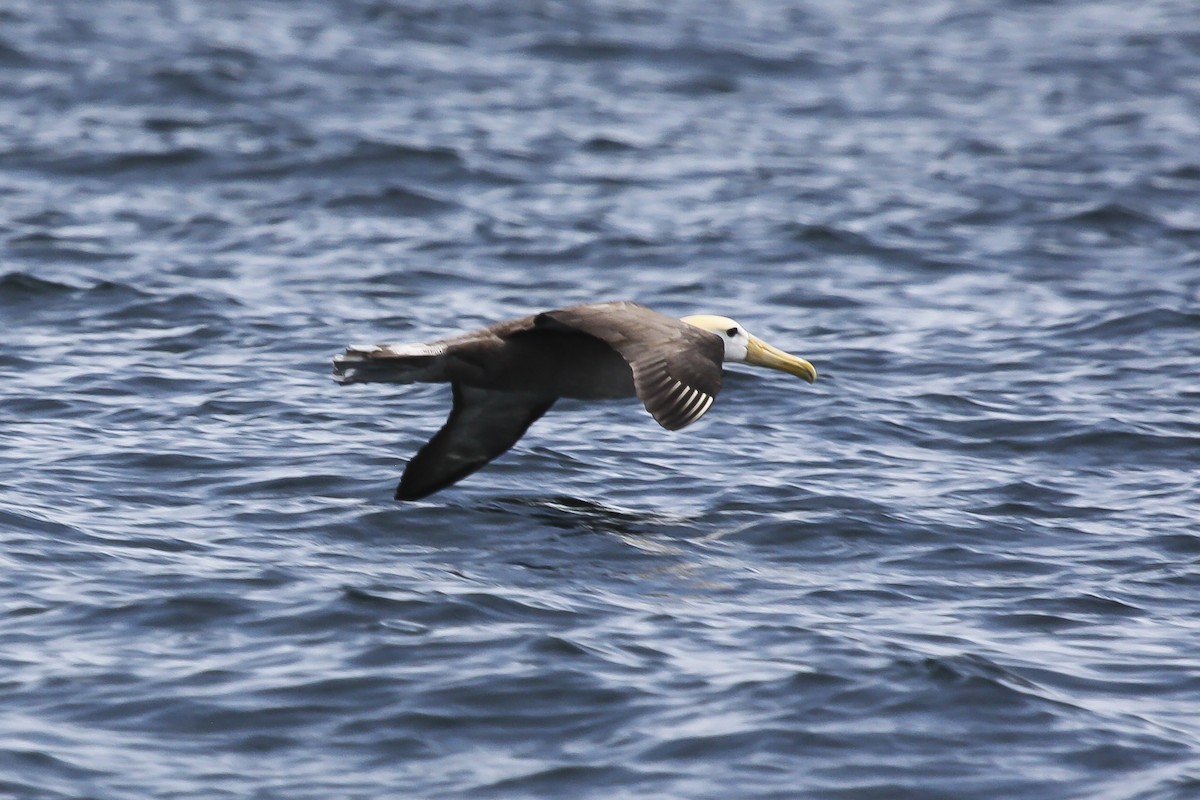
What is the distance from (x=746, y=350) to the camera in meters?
11.5

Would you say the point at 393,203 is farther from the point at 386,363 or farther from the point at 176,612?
the point at 176,612

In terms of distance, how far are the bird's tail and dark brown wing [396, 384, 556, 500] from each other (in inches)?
24.4

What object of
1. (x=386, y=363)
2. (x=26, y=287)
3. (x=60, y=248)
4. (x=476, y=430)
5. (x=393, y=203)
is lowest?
(x=476, y=430)

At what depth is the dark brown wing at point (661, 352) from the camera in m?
9.36

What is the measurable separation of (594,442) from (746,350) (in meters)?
1.32

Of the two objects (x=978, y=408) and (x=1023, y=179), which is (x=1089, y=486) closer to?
(x=978, y=408)

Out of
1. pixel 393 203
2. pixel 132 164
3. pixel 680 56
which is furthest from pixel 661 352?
pixel 680 56

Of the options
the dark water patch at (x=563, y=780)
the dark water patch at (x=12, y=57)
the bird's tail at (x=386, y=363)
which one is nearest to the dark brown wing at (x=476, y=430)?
the bird's tail at (x=386, y=363)

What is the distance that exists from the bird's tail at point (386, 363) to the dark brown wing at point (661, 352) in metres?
0.68

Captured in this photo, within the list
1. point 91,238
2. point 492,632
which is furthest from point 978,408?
point 91,238

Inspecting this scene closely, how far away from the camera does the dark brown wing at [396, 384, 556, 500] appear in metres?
10.7

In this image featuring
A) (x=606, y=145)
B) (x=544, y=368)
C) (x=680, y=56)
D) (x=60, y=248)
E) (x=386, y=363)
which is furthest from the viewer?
(x=680, y=56)

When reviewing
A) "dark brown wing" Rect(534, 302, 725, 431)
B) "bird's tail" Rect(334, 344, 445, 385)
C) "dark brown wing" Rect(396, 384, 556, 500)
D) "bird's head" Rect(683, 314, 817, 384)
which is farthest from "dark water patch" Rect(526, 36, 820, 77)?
"bird's tail" Rect(334, 344, 445, 385)

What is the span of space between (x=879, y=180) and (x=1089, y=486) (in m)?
9.76
